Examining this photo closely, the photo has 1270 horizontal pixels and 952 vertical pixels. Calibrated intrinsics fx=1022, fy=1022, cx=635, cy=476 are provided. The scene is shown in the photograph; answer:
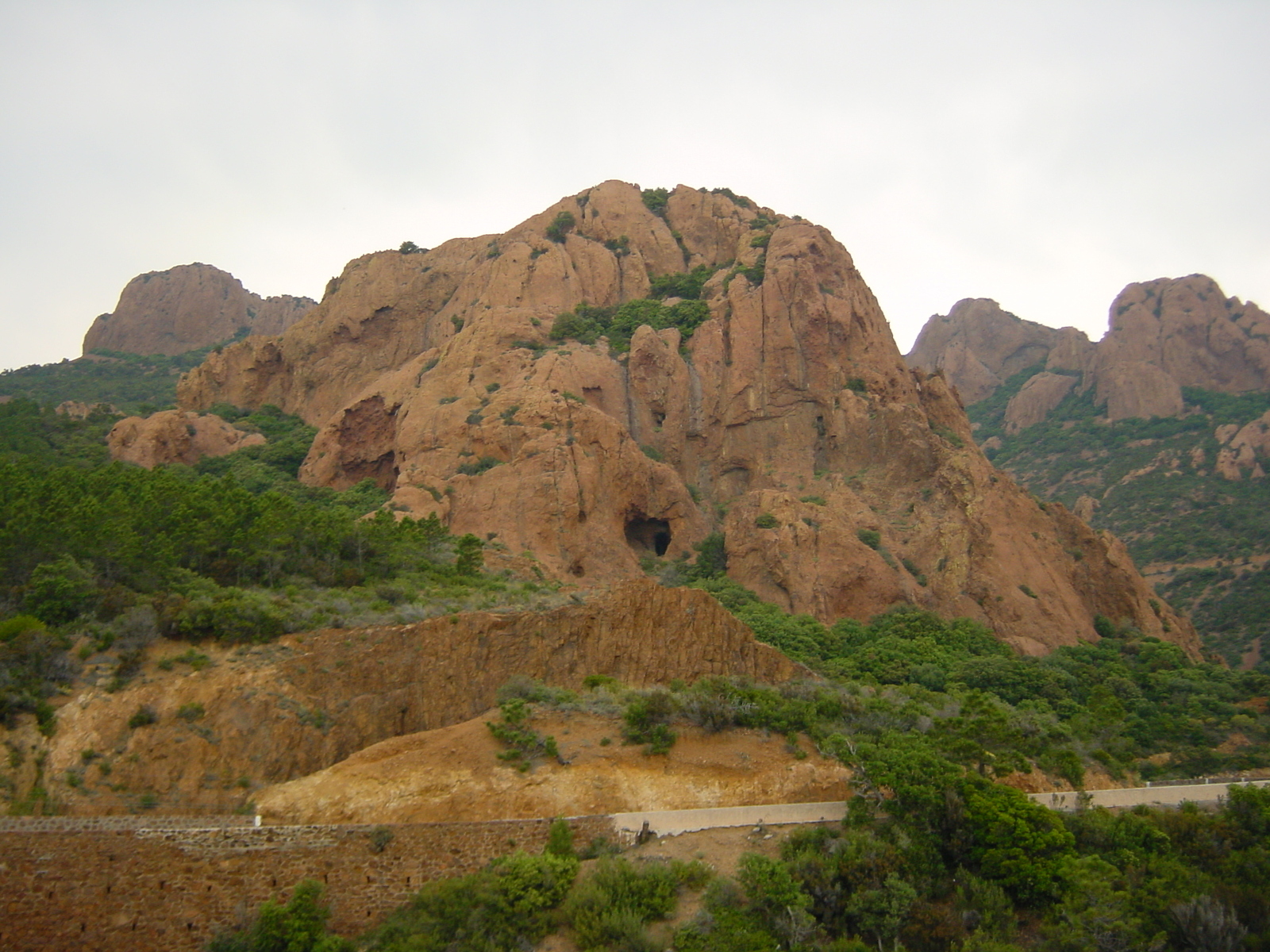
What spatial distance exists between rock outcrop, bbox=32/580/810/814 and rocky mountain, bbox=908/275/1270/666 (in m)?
40.5

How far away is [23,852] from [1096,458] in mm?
87955

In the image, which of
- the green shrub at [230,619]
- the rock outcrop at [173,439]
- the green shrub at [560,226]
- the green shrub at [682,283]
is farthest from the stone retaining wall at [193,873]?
the green shrub at [560,226]

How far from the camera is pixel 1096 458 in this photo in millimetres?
88938

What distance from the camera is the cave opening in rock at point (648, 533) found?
160ft

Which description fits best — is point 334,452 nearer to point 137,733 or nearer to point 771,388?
point 771,388

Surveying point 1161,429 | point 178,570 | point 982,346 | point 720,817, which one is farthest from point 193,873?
point 982,346

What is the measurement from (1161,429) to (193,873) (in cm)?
8774

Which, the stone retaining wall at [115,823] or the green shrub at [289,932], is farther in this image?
the green shrub at [289,932]

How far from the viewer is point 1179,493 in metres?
76.8

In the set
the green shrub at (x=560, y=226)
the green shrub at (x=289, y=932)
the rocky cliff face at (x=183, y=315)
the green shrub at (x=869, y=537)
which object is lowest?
the green shrub at (x=289, y=932)

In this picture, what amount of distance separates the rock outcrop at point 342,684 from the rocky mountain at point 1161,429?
4050 centimetres

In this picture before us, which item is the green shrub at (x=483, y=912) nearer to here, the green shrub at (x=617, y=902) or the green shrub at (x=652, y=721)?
the green shrub at (x=617, y=902)

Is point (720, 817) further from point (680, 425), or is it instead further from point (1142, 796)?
point (680, 425)

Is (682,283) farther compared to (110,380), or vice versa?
(110,380)
